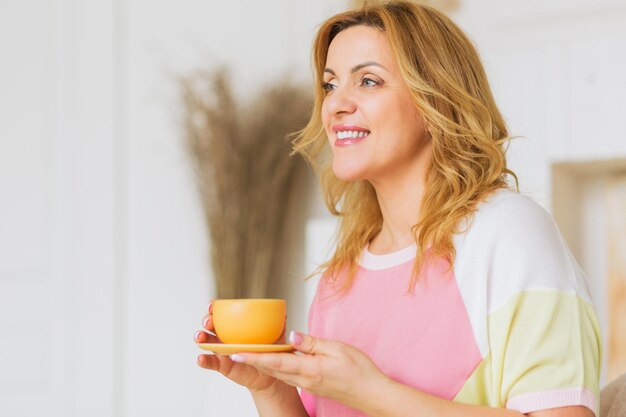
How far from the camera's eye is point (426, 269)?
4.73 ft

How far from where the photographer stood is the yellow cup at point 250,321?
1.31m

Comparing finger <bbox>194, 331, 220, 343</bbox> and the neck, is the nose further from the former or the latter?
finger <bbox>194, 331, 220, 343</bbox>

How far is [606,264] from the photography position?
A: 10.9ft

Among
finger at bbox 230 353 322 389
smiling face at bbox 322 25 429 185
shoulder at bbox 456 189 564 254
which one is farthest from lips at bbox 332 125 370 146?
finger at bbox 230 353 322 389

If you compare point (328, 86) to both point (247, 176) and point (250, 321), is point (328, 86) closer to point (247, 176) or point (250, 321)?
point (250, 321)

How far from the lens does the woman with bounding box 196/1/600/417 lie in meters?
1.22

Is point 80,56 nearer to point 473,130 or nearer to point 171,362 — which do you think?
point 171,362

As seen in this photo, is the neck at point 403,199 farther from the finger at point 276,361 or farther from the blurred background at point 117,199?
the blurred background at point 117,199

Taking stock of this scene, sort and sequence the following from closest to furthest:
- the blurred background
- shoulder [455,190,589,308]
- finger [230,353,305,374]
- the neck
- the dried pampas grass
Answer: finger [230,353,305,374]
shoulder [455,190,589,308]
the neck
the dried pampas grass
the blurred background

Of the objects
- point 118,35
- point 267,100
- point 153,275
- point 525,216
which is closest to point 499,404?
point 525,216

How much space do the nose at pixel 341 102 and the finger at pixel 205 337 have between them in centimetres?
42

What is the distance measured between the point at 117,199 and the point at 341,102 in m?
2.52

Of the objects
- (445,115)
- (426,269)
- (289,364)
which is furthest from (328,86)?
(289,364)

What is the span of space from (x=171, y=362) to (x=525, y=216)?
2.67 metres
